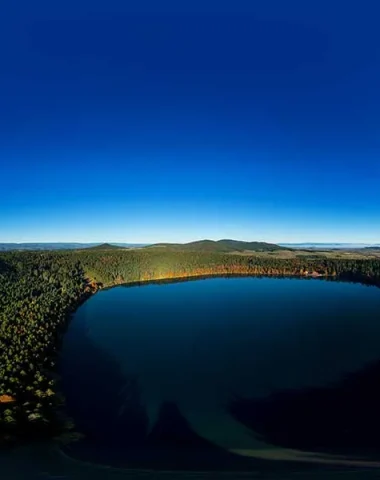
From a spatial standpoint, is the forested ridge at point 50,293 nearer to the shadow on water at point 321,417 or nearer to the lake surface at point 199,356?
the lake surface at point 199,356

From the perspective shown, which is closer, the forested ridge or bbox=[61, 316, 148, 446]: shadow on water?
bbox=[61, 316, 148, 446]: shadow on water

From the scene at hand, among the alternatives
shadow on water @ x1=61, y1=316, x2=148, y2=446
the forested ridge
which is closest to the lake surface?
shadow on water @ x1=61, y1=316, x2=148, y2=446

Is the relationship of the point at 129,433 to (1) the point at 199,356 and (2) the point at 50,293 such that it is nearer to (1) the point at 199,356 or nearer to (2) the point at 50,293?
(1) the point at 199,356

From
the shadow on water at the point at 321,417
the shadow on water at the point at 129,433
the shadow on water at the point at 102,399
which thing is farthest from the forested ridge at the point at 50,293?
the shadow on water at the point at 321,417

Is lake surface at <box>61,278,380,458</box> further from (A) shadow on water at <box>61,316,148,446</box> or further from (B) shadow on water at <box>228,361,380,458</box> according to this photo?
(B) shadow on water at <box>228,361,380,458</box>

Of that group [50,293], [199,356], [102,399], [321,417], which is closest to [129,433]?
[102,399]

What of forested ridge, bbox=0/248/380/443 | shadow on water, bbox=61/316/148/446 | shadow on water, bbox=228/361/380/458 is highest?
forested ridge, bbox=0/248/380/443
